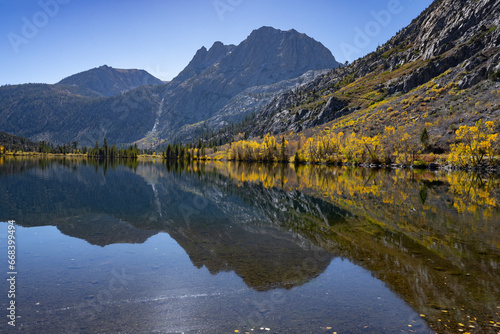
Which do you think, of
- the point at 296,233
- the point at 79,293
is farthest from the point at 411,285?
the point at 79,293

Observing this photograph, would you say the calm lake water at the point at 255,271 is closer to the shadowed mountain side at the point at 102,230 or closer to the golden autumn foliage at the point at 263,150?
the shadowed mountain side at the point at 102,230

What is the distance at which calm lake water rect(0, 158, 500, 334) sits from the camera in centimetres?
849

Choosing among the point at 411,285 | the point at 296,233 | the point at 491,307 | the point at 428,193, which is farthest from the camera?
the point at 428,193

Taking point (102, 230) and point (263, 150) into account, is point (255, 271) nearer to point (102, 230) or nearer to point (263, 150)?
point (102, 230)

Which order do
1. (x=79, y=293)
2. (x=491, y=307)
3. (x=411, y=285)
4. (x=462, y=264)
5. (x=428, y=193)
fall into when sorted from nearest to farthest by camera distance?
(x=491, y=307) → (x=79, y=293) → (x=411, y=285) → (x=462, y=264) → (x=428, y=193)

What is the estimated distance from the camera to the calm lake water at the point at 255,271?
27.9ft

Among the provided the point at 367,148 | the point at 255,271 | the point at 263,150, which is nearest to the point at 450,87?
the point at 367,148

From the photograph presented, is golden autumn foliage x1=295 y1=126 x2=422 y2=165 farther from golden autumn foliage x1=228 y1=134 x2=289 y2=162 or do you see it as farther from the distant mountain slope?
golden autumn foliage x1=228 y1=134 x2=289 y2=162

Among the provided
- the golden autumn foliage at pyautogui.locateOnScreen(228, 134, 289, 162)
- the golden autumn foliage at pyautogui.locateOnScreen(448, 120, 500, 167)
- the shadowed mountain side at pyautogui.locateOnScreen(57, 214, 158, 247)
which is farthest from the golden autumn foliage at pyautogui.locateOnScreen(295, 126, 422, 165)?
the shadowed mountain side at pyautogui.locateOnScreen(57, 214, 158, 247)

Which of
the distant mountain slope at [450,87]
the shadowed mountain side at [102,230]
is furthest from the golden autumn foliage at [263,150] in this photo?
the shadowed mountain side at [102,230]

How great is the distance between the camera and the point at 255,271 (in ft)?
40.7

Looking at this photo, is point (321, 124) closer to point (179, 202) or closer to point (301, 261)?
point (179, 202)

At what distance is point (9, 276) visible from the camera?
11281 millimetres

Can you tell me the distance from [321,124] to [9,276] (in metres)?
199
